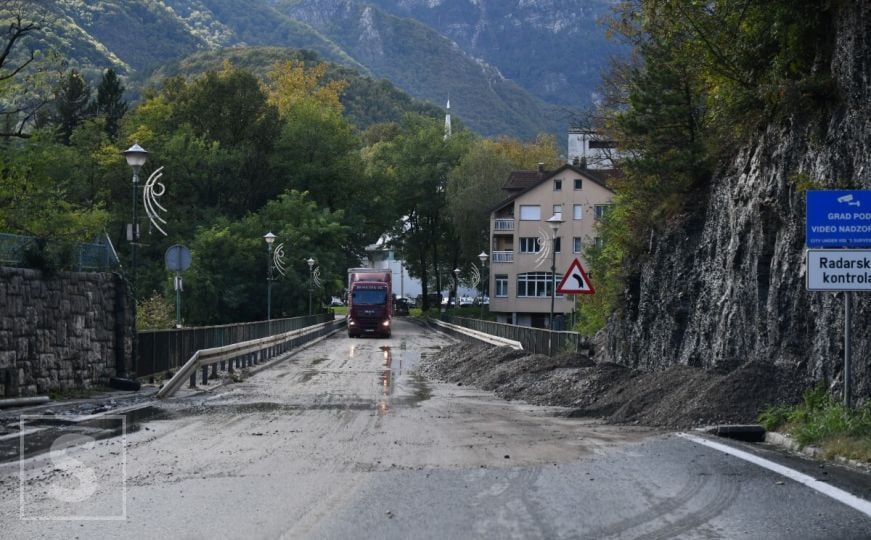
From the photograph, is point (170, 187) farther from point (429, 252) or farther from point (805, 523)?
point (805, 523)

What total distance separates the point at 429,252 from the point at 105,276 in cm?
8354

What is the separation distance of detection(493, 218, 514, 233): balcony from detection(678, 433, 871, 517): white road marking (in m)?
81.6

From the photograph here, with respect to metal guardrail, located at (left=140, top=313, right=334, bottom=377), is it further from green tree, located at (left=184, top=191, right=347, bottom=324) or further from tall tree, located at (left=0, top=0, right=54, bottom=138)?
green tree, located at (left=184, top=191, right=347, bottom=324)

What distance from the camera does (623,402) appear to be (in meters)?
17.5

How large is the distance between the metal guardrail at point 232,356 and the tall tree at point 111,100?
46.2 meters

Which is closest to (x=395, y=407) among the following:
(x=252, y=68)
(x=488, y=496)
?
(x=488, y=496)

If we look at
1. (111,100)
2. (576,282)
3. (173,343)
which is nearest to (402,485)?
(173,343)

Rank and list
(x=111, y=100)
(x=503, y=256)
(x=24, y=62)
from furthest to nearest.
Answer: (x=503, y=256)
(x=111, y=100)
(x=24, y=62)

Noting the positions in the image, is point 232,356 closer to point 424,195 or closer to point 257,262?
point 257,262

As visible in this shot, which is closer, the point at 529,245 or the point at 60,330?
the point at 60,330

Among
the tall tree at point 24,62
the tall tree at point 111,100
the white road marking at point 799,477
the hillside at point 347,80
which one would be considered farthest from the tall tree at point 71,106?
the white road marking at point 799,477

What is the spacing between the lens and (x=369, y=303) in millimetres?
62969

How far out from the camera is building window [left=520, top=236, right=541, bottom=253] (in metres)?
95.2

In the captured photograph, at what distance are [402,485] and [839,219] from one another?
→ 705 centimetres
